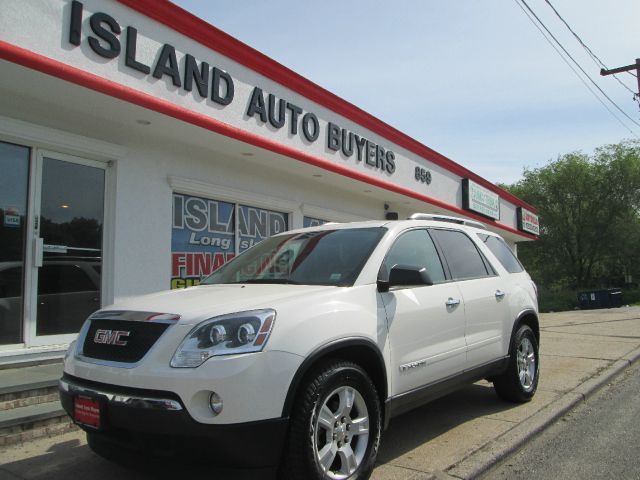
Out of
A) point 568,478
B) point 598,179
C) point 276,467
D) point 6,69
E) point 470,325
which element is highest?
point 598,179

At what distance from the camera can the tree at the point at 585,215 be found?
40.4 meters

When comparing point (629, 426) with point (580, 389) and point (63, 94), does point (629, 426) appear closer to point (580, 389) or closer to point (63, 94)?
point (580, 389)

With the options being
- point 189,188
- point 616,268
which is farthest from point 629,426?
point 616,268

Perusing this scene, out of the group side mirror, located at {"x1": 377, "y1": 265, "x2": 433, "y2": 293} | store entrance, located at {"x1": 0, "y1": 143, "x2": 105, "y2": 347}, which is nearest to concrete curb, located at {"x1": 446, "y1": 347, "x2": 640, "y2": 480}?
side mirror, located at {"x1": 377, "y1": 265, "x2": 433, "y2": 293}

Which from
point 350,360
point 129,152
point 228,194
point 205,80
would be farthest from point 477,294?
point 228,194

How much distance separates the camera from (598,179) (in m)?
41.6

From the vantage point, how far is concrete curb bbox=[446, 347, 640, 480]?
3.70 meters

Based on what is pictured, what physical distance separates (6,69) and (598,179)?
4404cm

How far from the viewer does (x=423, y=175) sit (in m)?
14.0

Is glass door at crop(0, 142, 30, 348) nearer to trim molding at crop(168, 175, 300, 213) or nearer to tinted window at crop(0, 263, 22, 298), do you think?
tinted window at crop(0, 263, 22, 298)

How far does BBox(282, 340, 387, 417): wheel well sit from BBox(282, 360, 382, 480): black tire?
49 millimetres

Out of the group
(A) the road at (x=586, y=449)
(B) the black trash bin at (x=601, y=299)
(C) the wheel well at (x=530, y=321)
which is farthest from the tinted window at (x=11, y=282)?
(B) the black trash bin at (x=601, y=299)

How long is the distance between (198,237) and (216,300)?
214 inches

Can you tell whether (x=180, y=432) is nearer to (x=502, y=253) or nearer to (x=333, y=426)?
(x=333, y=426)
